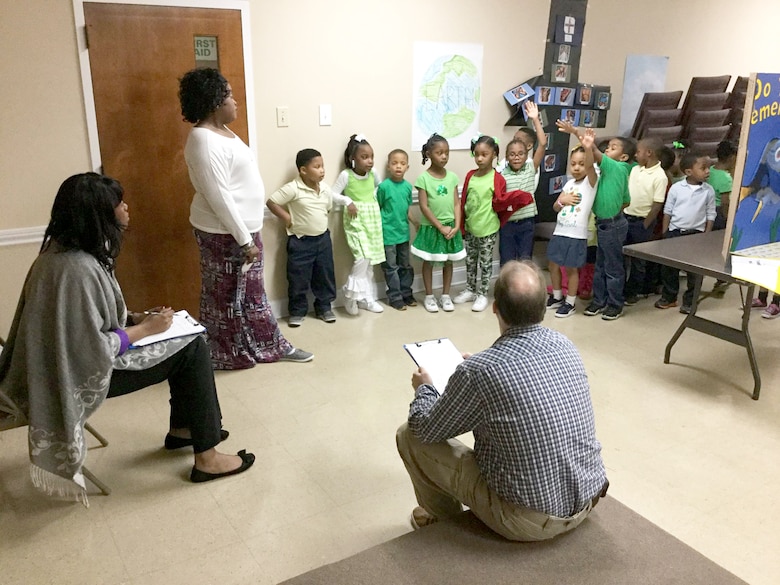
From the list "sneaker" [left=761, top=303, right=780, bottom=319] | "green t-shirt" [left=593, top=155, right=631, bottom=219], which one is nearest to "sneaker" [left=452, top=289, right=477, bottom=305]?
"green t-shirt" [left=593, top=155, right=631, bottom=219]

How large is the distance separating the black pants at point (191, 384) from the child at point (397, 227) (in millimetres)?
2029

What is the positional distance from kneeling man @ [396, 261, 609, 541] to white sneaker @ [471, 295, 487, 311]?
2.54 m

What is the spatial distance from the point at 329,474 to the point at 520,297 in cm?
122

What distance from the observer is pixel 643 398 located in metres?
3.07

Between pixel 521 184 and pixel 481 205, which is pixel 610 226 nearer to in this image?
pixel 521 184

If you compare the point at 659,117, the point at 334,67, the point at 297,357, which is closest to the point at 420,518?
the point at 297,357

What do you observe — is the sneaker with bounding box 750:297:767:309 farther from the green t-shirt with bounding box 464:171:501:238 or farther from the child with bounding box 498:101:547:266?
the green t-shirt with bounding box 464:171:501:238

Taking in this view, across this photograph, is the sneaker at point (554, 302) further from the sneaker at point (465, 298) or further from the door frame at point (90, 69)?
the door frame at point (90, 69)

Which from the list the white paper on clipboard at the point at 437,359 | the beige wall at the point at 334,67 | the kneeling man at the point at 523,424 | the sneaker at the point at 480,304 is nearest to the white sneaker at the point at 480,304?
the sneaker at the point at 480,304

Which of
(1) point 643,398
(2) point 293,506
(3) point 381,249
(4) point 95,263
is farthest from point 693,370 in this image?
(4) point 95,263

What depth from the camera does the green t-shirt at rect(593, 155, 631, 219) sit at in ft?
12.9

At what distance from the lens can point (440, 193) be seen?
4.08 meters

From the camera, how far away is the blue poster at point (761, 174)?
2826 millimetres

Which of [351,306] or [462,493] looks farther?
[351,306]
